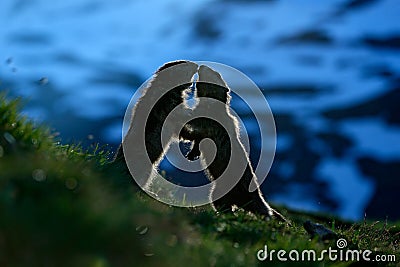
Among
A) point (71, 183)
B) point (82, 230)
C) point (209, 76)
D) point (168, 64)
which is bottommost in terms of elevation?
point (209, 76)

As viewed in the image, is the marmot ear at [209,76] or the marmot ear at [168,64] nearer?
the marmot ear at [168,64]

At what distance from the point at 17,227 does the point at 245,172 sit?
237 inches

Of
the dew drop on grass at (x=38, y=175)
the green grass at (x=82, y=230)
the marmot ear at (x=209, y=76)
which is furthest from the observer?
the marmot ear at (x=209, y=76)

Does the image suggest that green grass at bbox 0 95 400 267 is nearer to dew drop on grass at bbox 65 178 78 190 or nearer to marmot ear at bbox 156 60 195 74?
dew drop on grass at bbox 65 178 78 190

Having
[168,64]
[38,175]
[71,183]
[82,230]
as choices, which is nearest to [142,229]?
[71,183]

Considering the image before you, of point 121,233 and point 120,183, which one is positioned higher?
point 121,233

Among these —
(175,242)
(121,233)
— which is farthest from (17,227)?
(175,242)

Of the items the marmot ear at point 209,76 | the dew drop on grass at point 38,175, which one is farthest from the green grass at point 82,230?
the marmot ear at point 209,76

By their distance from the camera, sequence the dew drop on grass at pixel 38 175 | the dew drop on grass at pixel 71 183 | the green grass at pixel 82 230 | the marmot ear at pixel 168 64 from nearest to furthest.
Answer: the green grass at pixel 82 230 < the dew drop on grass at pixel 38 175 < the dew drop on grass at pixel 71 183 < the marmot ear at pixel 168 64

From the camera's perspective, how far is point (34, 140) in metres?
6.87

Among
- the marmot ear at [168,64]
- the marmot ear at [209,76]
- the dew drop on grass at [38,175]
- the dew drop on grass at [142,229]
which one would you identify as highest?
the dew drop on grass at [38,175]

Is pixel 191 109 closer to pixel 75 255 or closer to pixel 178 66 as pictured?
pixel 178 66

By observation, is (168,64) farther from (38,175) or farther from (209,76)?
(38,175)

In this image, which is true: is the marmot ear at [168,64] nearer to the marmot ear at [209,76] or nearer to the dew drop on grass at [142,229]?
the marmot ear at [209,76]
